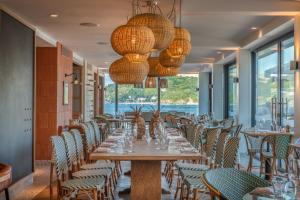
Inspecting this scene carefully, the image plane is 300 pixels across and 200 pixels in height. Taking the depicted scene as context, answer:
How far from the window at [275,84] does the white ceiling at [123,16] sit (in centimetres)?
68

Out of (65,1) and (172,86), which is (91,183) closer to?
(65,1)

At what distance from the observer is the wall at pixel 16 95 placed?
18.2ft

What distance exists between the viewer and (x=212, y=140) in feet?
17.8

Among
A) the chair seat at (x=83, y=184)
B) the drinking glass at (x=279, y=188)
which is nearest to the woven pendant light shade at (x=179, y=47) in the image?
the chair seat at (x=83, y=184)

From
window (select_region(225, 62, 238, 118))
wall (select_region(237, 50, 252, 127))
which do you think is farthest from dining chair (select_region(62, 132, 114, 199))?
window (select_region(225, 62, 238, 118))

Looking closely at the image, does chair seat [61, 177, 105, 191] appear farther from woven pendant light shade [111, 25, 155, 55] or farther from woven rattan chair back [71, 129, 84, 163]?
woven pendant light shade [111, 25, 155, 55]

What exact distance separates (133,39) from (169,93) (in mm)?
16117

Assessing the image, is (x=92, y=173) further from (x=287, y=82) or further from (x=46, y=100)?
(x=287, y=82)

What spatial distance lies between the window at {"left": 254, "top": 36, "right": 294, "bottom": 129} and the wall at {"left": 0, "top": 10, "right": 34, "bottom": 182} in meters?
4.84

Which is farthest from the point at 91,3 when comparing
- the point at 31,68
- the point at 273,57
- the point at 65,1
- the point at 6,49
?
the point at 273,57

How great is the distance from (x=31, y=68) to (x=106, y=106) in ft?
43.3

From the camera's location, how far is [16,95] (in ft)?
19.9

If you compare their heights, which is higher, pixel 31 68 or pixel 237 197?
pixel 31 68

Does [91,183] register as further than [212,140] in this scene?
No
